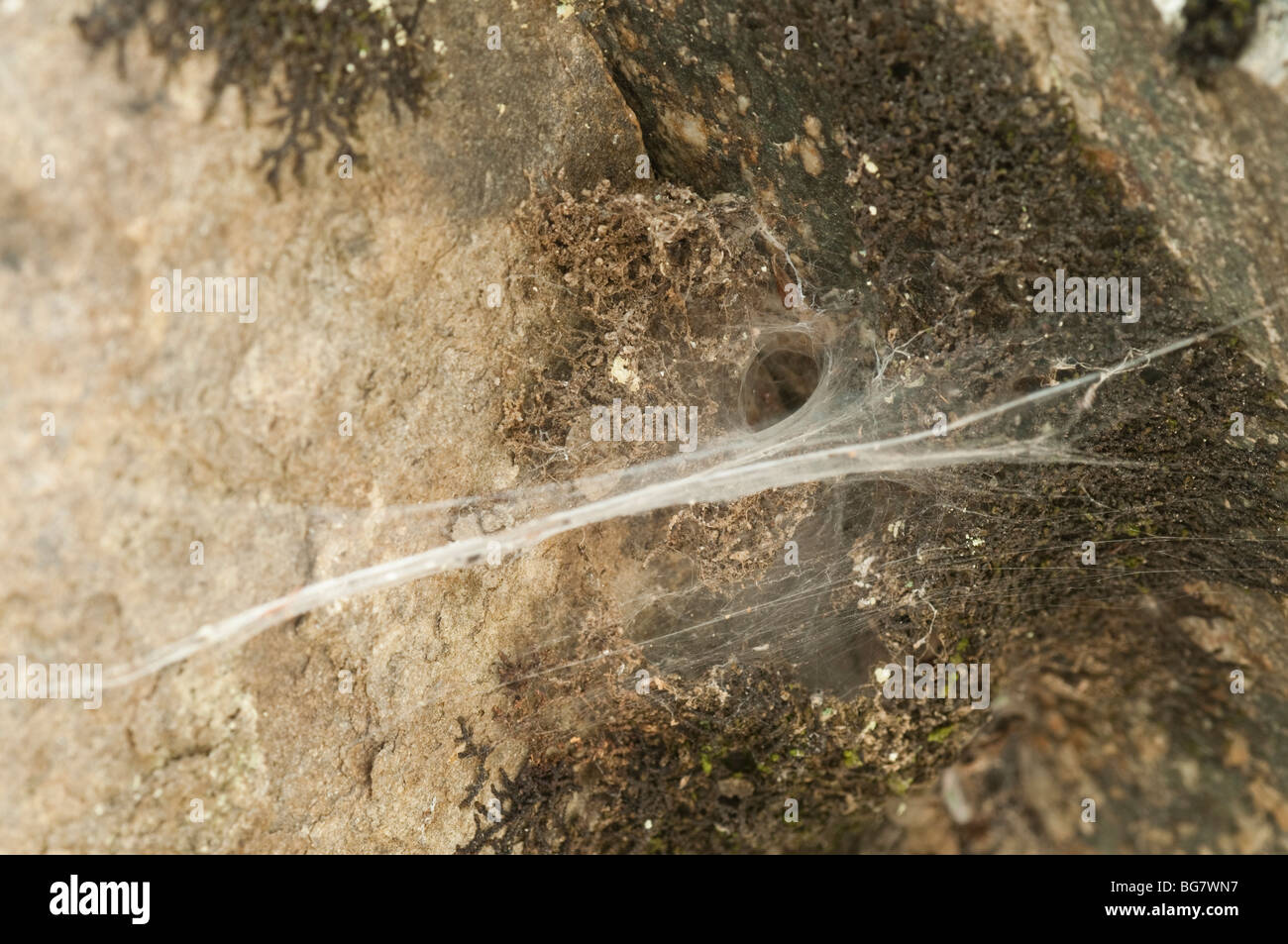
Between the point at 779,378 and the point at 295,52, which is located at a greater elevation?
the point at 295,52

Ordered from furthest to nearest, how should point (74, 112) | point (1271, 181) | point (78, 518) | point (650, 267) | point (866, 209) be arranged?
point (650, 267) < point (866, 209) < point (1271, 181) < point (78, 518) < point (74, 112)

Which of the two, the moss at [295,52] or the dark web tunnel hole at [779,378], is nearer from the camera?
the moss at [295,52]

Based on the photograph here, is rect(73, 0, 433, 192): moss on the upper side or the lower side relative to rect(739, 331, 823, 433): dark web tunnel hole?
upper

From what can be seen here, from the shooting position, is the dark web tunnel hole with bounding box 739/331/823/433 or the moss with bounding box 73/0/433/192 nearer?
the moss with bounding box 73/0/433/192

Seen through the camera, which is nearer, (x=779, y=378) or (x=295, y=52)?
(x=295, y=52)

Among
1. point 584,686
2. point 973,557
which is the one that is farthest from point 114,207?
point 973,557

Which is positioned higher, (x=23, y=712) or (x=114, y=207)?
(x=114, y=207)

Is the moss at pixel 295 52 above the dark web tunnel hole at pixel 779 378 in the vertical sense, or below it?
above

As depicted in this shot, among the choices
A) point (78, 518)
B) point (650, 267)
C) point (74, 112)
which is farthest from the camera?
point (650, 267)

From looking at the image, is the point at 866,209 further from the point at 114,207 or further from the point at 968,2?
the point at 114,207

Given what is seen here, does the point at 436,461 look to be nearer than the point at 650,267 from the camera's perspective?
Yes

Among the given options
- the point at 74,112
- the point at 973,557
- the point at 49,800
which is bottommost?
the point at 49,800
